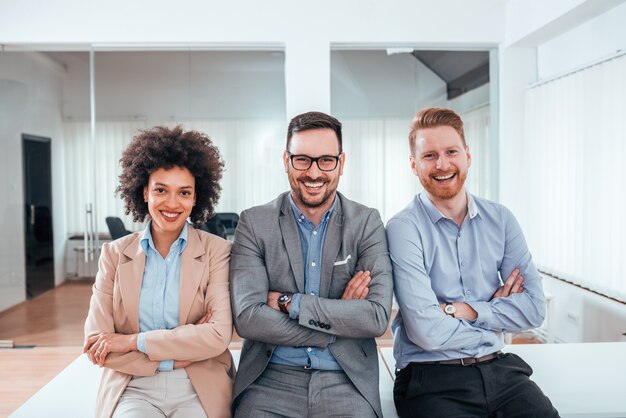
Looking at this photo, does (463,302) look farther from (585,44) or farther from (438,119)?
(585,44)

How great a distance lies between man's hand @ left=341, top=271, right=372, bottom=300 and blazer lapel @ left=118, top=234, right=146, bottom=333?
2.48 feet

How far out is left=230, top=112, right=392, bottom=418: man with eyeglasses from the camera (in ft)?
6.41

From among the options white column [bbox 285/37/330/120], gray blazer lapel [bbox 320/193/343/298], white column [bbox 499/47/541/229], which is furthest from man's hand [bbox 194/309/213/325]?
white column [bbox 499/47/541/229]

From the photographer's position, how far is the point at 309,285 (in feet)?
6.93

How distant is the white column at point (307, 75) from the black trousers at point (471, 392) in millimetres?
3170

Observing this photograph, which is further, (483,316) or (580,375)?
(580,375)

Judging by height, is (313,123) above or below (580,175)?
above

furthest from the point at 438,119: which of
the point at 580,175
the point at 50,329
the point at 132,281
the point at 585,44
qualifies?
the point at 50,329

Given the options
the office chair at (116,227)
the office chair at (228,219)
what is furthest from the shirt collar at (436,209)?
the office chair at (116,227)

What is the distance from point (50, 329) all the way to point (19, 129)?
5.92 ft

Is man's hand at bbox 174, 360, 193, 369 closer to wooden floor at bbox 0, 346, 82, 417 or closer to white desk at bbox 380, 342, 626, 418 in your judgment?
white desk at bbox 380, 342, 626, 418

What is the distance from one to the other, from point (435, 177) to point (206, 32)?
3198 millimetres

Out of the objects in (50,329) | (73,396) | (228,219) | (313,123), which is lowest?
(50,329)

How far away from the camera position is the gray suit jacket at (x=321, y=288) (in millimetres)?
1961
